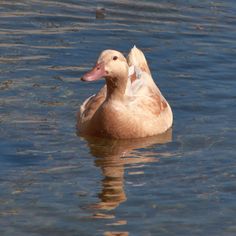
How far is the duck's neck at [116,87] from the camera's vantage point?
44.5ft

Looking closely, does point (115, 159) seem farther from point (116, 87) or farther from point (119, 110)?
point (116, 87)

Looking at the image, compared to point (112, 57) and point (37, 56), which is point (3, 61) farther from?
point (112, 57)

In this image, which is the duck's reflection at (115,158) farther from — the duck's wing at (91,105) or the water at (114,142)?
the duck's wing at (91,105)

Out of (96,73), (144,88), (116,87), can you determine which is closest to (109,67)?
(96,73)

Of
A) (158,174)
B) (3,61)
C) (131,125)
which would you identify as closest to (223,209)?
(158,174)

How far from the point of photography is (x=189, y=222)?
10.4m

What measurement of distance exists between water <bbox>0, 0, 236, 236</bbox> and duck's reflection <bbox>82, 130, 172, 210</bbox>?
0.06 ft

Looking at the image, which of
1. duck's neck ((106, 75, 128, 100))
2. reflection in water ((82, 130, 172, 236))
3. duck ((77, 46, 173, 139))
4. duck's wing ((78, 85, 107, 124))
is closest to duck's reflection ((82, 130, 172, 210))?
reflection in water ((82, 130, 172, 236))

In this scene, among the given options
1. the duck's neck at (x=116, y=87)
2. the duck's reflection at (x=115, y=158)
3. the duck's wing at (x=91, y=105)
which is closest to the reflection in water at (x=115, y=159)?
the duck's reflection at (x=115, y=158)

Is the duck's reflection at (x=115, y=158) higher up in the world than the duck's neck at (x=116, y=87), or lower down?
lower down

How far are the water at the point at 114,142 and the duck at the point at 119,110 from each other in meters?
0.17

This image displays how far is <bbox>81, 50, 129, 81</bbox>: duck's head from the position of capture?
511 inches

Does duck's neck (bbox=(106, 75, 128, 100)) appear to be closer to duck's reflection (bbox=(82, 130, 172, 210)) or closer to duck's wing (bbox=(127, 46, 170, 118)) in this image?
duck's wing (bbox=(127, 46, 170, 118))

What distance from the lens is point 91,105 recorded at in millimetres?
13953
